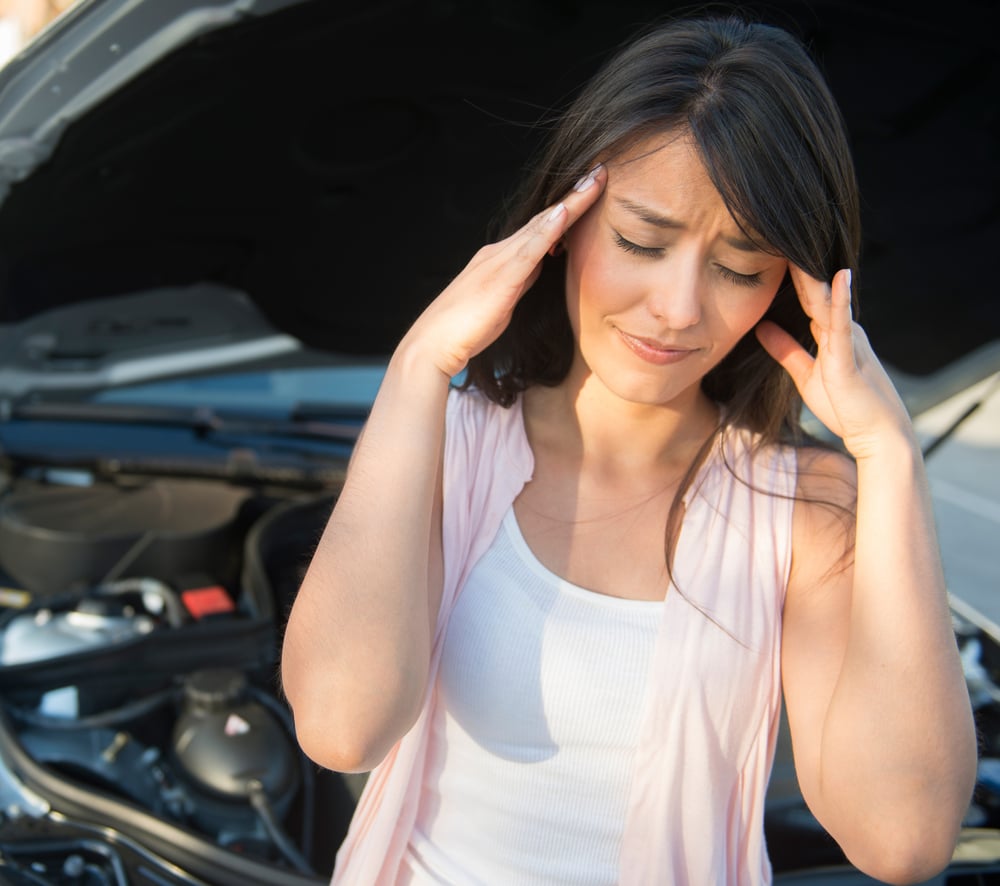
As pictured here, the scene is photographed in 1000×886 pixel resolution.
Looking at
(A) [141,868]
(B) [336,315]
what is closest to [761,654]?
(A) [141,868]

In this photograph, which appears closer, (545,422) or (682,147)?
(682,147)

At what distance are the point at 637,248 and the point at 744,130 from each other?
0.16m

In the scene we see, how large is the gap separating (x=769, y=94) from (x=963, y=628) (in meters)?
1.29

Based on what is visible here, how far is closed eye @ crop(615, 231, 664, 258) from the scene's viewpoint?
102 centimetres

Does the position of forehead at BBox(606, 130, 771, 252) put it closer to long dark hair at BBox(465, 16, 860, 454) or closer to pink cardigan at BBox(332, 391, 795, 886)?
long dark hair at BBox(465, 16, 860, 454)

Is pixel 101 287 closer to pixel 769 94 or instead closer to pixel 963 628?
pixel 769 94

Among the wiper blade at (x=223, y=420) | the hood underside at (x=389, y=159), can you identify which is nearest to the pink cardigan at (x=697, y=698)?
the hood underside at (x=389, y=159)

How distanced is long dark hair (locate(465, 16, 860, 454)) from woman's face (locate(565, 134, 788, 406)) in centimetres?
2

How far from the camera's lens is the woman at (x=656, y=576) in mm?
979

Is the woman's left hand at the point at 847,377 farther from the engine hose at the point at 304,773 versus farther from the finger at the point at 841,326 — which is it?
the engine hose at the point at 304,773

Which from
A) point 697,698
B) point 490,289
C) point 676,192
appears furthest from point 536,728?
point 676,192

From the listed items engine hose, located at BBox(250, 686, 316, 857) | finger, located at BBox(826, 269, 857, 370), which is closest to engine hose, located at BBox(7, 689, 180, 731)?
engine hose, located at BBox(250, 686, 316, 857)

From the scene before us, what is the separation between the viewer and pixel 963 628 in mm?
1859

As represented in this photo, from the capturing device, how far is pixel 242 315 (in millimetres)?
2287
